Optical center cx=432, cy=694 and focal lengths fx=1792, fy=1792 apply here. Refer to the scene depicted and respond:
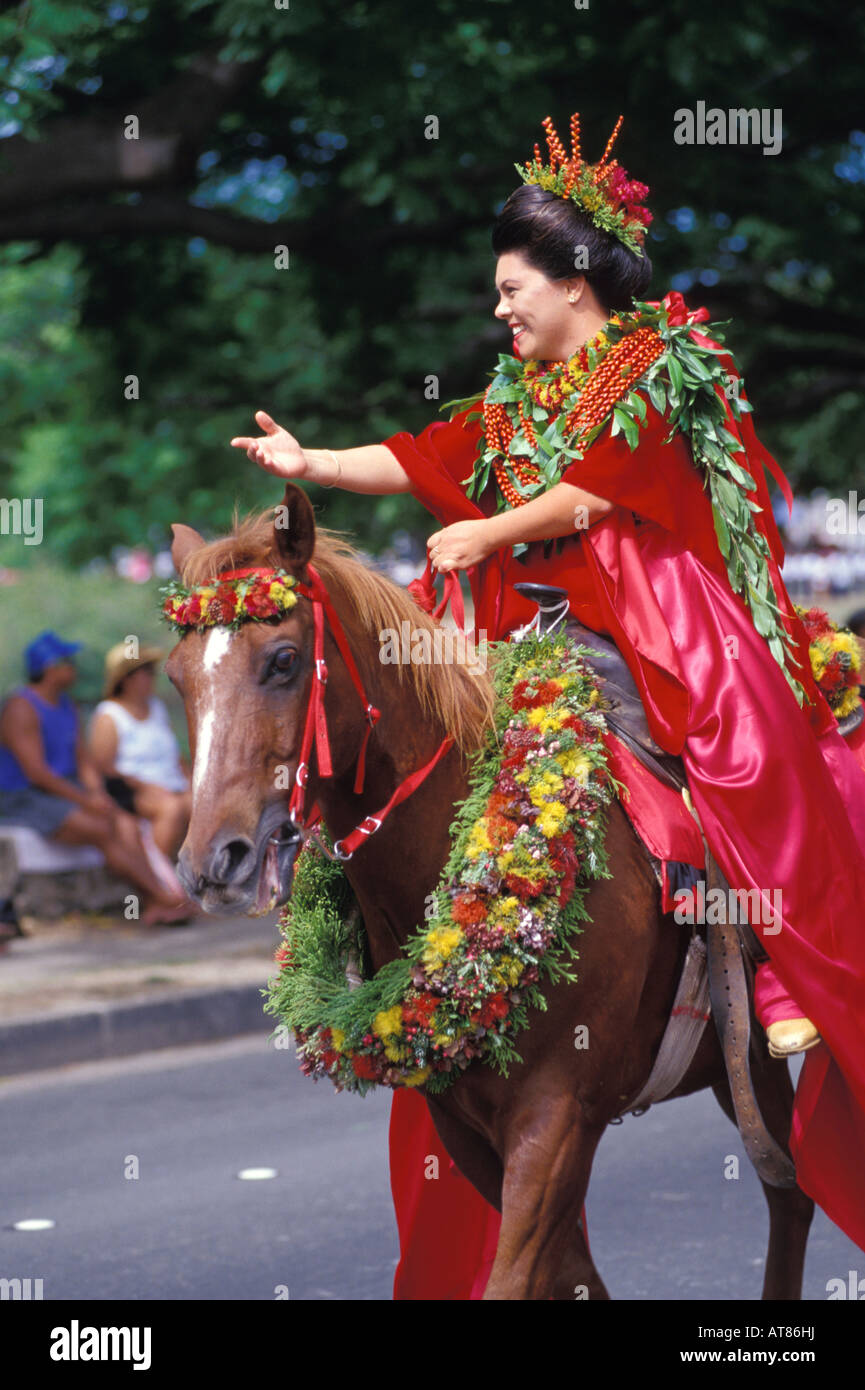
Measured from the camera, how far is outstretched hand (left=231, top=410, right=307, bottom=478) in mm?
3508

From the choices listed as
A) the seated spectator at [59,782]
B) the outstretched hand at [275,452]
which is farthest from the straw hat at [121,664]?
the outstretched hand at [275,452]

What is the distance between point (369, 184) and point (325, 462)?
8.02m

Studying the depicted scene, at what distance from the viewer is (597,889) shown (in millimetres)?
3588

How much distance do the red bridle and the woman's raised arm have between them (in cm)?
27

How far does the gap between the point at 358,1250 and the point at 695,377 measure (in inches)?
126

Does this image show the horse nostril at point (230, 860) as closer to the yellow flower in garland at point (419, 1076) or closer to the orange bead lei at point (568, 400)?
the yellow flower in garland at point (419, 1076)

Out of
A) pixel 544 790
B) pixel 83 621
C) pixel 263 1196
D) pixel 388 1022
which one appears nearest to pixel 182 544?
pixel 544 790

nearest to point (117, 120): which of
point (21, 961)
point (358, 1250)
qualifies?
point (21, 961)

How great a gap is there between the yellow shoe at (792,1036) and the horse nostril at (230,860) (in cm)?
127

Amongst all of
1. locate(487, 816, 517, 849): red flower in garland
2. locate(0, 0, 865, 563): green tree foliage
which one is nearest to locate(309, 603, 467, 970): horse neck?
locate(487, 816, 517, 849): red flower in garland

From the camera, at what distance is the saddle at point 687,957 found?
3.76 meters

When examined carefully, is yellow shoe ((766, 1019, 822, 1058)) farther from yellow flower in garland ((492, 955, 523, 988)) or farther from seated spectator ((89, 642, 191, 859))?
seated spectator ((89, 642, 191, 859))

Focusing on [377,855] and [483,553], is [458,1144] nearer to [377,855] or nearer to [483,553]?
[377,855]

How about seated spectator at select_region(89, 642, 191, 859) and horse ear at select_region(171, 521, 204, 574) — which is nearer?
horse ear at select_region(171, 521, 204, 574)
